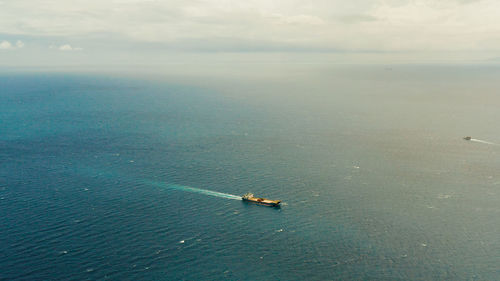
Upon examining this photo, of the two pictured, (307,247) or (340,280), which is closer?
(340,280)

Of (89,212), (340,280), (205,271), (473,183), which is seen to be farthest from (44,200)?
(473,183)

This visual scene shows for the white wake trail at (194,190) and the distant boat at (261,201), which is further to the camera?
the white wake trail at (194,190)

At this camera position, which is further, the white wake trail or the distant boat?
the white wake trail

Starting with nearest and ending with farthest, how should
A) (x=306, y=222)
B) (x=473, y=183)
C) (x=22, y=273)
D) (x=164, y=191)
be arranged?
(x=22, y=273) < (x=306, y=222) < (x=164, y=191) < (x=473, y=183)

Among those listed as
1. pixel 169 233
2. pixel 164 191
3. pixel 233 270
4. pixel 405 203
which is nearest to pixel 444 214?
pixel 405 203

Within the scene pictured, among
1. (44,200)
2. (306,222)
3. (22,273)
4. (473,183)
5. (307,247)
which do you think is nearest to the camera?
(22,273)

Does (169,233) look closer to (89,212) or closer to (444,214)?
(89,212)

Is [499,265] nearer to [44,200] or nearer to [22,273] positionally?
[22,273]

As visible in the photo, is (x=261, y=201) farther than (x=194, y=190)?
No

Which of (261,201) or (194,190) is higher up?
(194,190)

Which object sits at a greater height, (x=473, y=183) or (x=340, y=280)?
(x=473, y=183)
